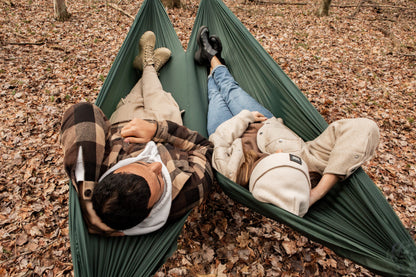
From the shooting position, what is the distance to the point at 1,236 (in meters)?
1.63

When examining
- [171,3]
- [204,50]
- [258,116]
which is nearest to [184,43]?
[171,3]

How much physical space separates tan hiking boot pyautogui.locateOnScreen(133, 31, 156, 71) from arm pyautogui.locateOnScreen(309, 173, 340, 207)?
5.99 feet

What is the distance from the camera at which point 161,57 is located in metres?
2.45

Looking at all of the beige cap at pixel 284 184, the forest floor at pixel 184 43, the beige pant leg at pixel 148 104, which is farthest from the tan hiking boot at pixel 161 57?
the beige cap at pixel 284 184

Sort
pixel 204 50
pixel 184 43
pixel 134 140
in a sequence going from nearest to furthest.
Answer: pixel 134 140 → pixel 204 50 → pixel 184 43

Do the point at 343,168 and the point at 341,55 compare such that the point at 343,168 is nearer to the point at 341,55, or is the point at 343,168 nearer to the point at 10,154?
the point at 10,154

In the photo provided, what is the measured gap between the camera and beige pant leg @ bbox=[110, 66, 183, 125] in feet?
6.13

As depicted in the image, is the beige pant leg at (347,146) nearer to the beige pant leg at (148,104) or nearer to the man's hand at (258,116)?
the man's hand at (258,116)

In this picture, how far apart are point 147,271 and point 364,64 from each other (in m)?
4.06

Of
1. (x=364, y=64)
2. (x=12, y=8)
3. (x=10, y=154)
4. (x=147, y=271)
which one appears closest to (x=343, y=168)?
(x=147, y=271)

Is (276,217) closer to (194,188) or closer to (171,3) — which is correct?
(194,188)

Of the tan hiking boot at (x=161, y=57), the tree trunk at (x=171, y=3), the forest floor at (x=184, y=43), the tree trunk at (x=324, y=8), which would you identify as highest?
the tree trunk at (x=324, y=8)

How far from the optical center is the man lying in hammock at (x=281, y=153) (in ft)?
3.97

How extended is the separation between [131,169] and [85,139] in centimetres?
32
